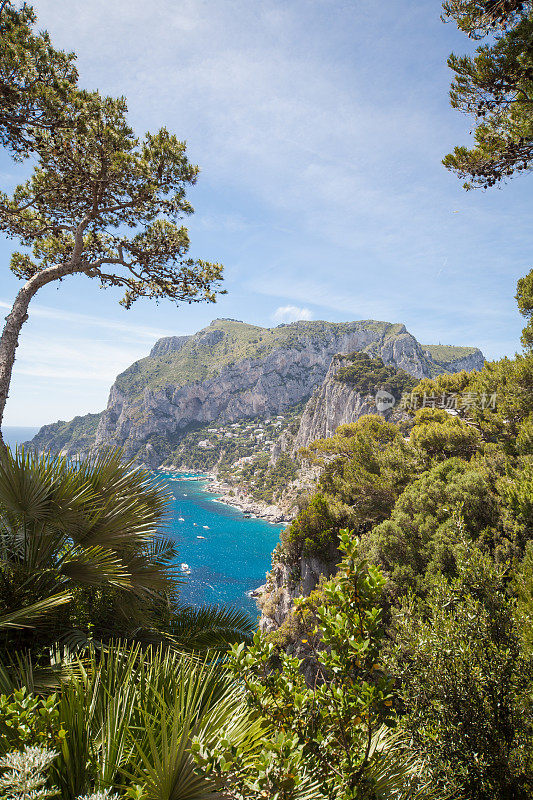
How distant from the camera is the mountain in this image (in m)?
132

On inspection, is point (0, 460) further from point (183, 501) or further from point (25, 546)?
point (183, 501)

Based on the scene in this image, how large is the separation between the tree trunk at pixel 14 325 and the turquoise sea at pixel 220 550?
1059 inches

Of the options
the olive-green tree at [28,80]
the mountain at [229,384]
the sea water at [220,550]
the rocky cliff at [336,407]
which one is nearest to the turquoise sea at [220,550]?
the sea water at [220,550]

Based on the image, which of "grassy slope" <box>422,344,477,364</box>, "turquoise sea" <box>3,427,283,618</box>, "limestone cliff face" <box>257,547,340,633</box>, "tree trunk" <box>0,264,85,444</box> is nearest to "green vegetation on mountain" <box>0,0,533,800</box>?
"tree trunk" <box>0,264,85,444</box>

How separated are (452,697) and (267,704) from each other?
3.04 meters

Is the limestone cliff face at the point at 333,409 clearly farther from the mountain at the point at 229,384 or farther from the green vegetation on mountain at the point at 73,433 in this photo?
the green vegetation on mountain at the point at 73,433

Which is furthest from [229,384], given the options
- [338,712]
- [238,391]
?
[338,712]

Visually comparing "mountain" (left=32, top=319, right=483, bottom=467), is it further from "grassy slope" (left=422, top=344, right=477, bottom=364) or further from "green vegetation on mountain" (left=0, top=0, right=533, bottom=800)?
"green vegetation on mountain" (left=0, top=0, right=533, bottom=800)

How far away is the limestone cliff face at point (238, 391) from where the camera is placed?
134 meters

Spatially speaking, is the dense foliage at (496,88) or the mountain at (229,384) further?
the mountain at (229,384)

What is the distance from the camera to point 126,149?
6.05m

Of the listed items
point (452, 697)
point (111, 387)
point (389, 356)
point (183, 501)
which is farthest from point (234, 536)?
point (111, 387)

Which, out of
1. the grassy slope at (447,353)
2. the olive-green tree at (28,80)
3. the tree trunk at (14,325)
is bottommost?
the tree trunk at (14,325)

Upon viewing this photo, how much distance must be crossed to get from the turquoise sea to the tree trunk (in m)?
26.9
